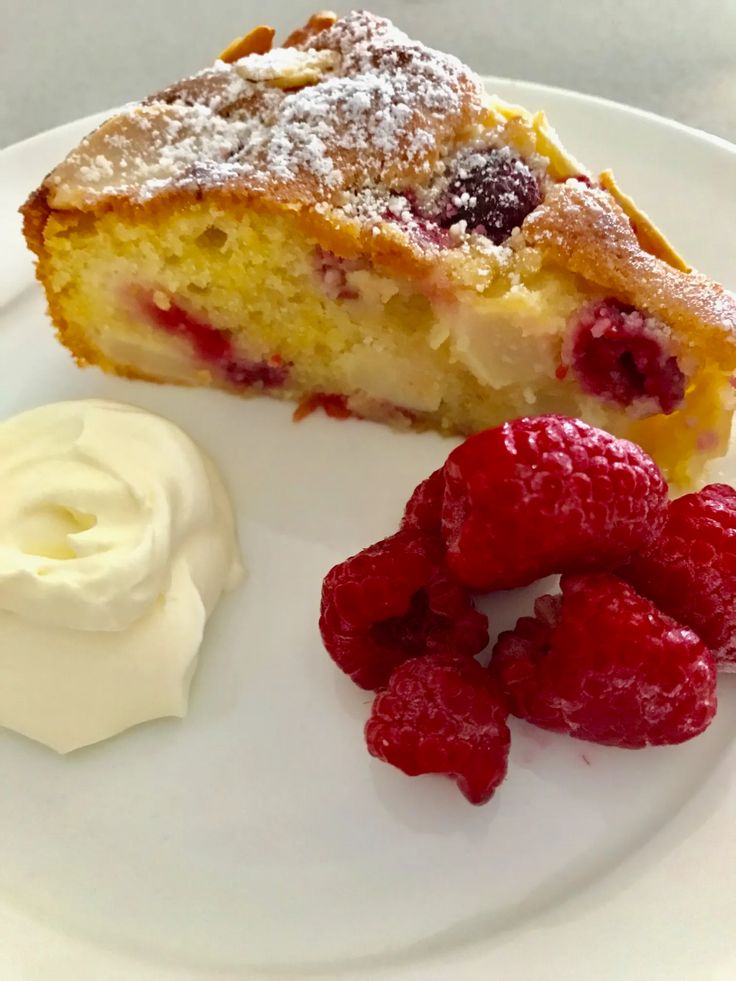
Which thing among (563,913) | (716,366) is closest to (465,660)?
(563,913)

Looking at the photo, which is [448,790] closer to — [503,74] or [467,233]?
Result: [467,233]

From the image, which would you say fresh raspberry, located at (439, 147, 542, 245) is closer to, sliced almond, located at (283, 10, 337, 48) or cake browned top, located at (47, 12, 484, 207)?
cake browned top, located at (47, 12, 484, 207)

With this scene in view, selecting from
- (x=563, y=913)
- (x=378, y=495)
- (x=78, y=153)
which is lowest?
(x=563, y=913)

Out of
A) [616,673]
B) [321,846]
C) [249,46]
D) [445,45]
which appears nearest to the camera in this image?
[616,673]

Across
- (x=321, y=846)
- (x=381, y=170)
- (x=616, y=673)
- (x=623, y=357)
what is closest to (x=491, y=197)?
(x=381, y=170)

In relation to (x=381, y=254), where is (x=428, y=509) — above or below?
below

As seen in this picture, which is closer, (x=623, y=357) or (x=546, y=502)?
(x=546, y=502)

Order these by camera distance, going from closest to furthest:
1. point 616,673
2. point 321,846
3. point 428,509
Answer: point 616,673 < point 321,846 < point 428,509

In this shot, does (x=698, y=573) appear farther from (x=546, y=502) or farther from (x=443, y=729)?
(x=443, y=729)
